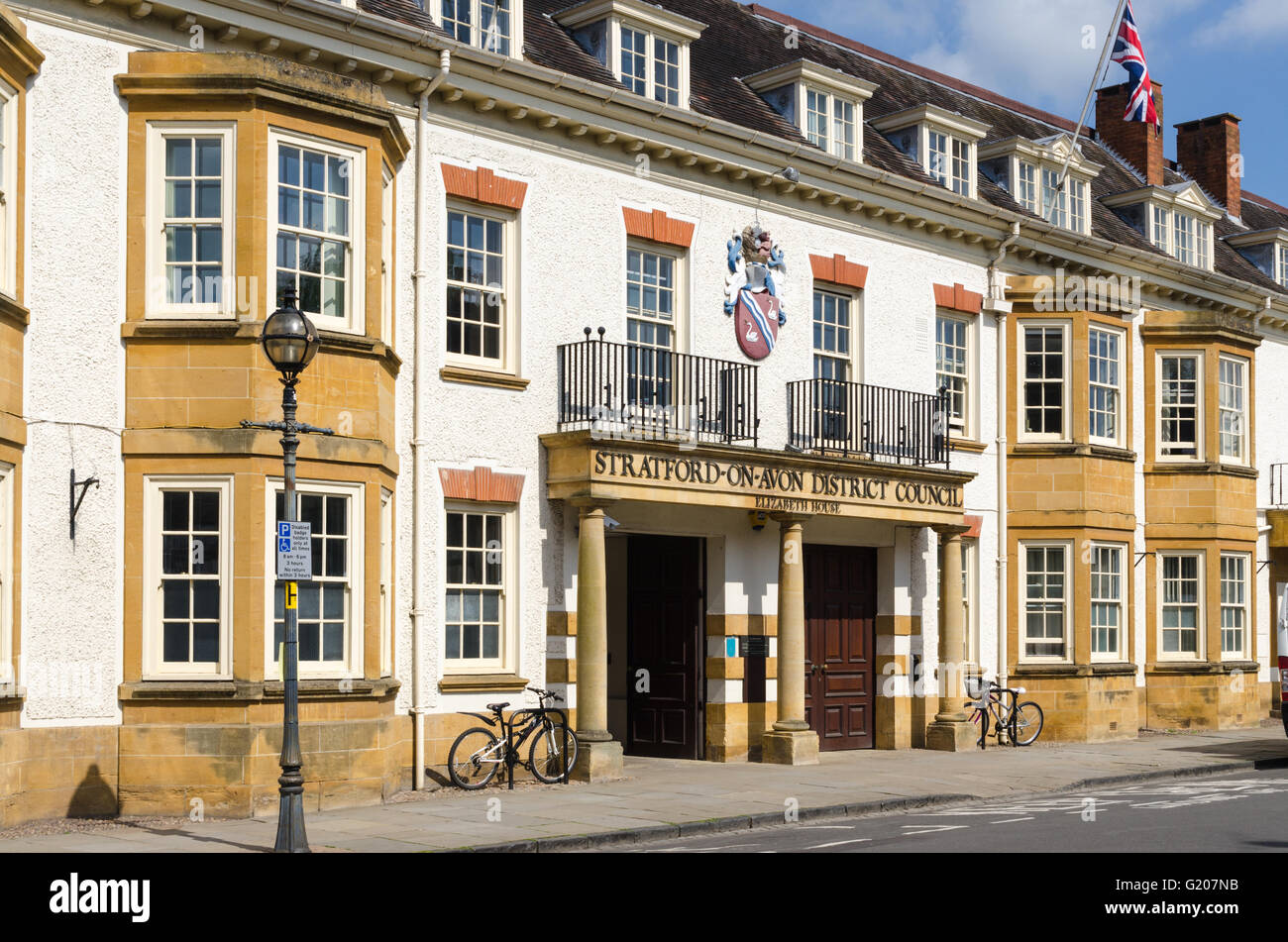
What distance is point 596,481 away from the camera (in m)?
17.8

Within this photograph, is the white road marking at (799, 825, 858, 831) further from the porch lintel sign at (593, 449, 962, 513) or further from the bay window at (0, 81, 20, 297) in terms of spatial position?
the bay window at (0, 81, 20, 297)

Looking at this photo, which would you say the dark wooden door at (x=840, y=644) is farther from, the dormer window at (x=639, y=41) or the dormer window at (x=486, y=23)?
the dormer window at (x=486, y=23)

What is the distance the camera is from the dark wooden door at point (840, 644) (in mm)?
21859

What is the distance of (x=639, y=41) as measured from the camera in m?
20.3

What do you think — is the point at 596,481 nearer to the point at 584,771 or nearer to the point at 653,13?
the point at 584,771

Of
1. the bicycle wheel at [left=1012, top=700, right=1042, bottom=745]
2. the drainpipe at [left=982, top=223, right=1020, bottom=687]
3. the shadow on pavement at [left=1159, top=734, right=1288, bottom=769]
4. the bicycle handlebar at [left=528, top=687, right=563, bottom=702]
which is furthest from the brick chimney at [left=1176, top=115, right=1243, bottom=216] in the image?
the bicycle handlebar at [left=528, top=687, right=563, bottom=702]

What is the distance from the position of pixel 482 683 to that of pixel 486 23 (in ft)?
25.5

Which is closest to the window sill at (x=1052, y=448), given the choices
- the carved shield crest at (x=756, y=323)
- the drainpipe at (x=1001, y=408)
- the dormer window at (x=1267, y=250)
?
the drainpipe at (x=1001, y=408)

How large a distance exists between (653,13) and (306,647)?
9.75 metres

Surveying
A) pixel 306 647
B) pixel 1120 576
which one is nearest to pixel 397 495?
pixel 306 647

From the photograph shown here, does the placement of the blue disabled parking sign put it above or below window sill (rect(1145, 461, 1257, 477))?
below

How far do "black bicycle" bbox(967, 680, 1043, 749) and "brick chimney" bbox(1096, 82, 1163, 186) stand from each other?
13.2 m

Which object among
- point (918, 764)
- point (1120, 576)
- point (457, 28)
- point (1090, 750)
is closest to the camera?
point (457, 28)

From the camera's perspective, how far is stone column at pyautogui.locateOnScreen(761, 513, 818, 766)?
19.8 meters
